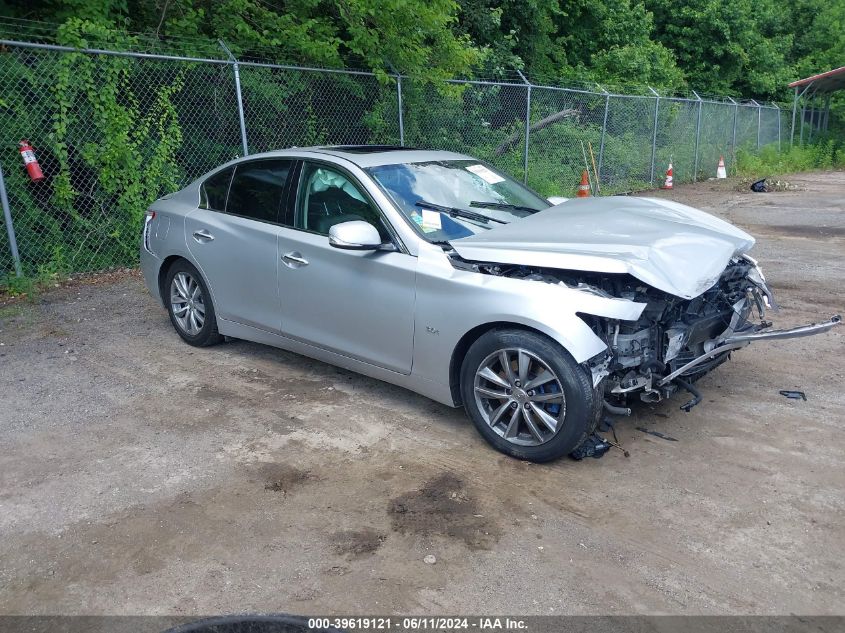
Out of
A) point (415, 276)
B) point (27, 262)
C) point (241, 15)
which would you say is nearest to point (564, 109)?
point (241, 15)

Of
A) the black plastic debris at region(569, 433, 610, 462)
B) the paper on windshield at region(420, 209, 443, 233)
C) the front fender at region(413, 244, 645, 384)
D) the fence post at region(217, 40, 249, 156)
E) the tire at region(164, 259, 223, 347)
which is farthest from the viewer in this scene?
the fence post at region(217, 40, 249, 156)

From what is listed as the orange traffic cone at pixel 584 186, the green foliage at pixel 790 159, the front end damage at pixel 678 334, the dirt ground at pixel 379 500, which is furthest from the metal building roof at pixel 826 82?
the front end damage at pixel 678 334

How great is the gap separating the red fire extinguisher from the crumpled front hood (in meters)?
5.71

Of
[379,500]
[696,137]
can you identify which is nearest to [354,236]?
[379,500]

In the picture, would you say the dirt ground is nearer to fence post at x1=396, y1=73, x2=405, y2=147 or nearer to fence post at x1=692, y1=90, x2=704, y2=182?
fence post at x1=396, y1=73, x2=405, y2=147

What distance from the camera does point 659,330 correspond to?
4.23 metres

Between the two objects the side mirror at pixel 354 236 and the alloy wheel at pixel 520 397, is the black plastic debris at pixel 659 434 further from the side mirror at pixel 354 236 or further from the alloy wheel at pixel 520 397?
the side mirror at pixel 354 236

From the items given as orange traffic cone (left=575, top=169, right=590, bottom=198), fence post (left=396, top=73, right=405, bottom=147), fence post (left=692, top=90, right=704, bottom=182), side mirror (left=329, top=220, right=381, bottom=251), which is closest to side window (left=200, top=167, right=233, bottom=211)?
side mirror (left=329, top=220, right=381, bottom=251)

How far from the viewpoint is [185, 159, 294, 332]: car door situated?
533 cm

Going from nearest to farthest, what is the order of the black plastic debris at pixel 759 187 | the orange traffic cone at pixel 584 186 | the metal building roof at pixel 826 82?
1. the orange traffic cone at pixel 584 186
2. the black plastic debris at pixel 759 187
3. the metal building roof at pixel 826 82

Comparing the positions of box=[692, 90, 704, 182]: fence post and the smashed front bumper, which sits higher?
box=[692, 90, 704, 182]: fence post

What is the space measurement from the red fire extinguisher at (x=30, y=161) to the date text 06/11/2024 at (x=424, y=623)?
691cm

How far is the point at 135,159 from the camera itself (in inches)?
348

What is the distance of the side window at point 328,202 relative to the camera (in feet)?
15.8
